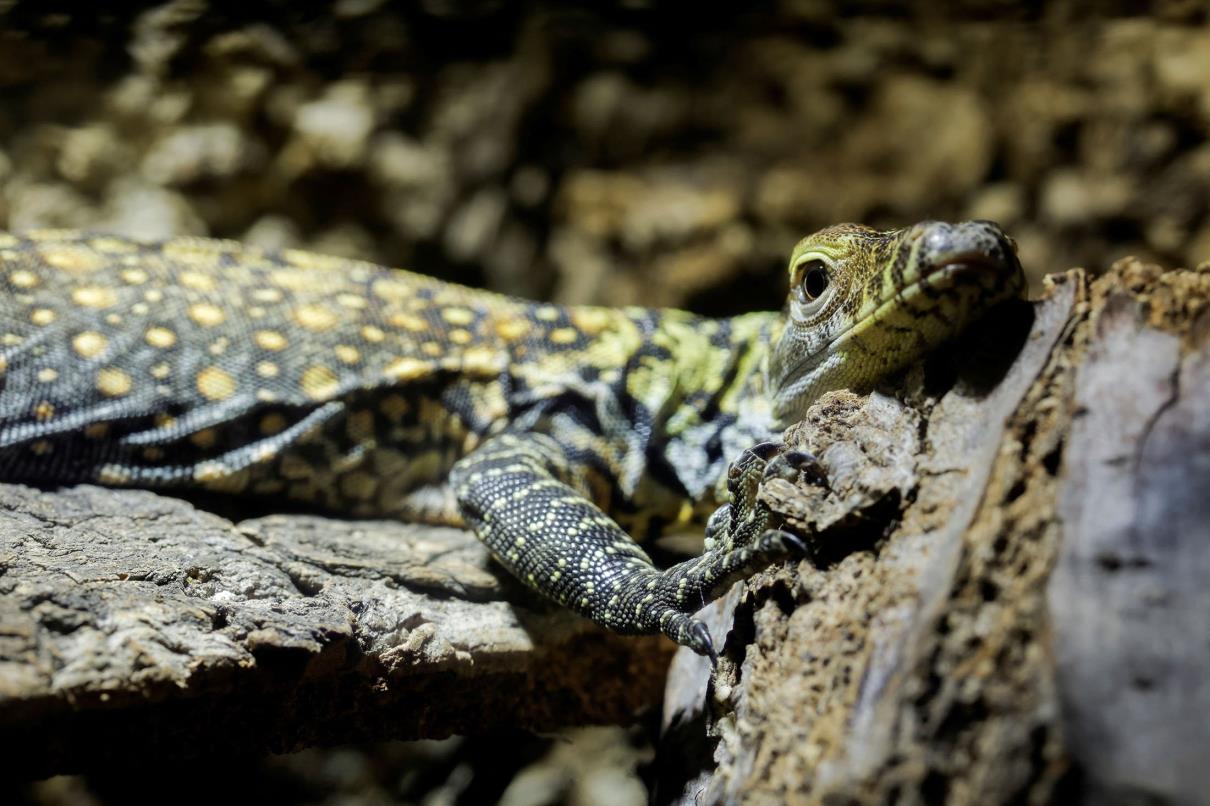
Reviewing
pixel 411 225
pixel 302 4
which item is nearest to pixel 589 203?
pixel 411 225

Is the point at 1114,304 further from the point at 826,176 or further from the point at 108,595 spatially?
the point at 826,176

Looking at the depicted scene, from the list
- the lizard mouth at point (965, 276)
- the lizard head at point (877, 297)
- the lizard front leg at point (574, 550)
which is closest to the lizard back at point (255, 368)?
the lizard front leg at point (574, 550)

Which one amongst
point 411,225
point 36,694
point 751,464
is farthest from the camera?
point 411,225

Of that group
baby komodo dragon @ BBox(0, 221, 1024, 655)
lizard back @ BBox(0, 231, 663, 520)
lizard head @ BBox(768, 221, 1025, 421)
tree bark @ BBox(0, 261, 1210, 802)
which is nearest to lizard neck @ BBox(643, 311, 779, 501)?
baby komodo dragon @ BBox(0, 221, 1024, 655)

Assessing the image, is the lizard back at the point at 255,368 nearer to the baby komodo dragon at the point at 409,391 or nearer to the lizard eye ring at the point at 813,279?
the baby komodo dragon at the point at 409,391

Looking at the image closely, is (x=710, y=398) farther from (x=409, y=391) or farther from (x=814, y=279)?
(x=409, y=391)

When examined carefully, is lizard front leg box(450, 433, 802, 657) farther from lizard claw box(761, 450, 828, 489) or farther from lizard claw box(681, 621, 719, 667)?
lizard claw box(761, 450, 828, 489)
